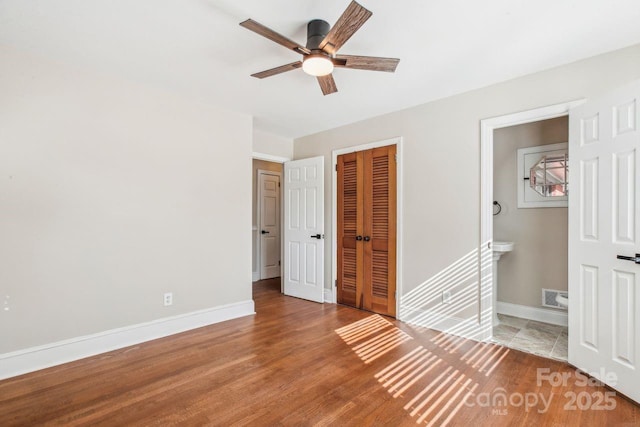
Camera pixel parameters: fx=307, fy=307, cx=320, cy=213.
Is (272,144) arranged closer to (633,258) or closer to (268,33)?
(268,33)

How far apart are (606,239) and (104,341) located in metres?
4.06

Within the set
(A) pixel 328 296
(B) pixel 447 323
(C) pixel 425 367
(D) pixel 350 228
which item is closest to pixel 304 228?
(D) pixel 350 228

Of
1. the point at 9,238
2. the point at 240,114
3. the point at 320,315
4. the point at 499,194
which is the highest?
the point at 240,114

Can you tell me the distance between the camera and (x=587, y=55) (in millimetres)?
2398

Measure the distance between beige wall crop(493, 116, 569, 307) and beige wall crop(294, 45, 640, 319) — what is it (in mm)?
1069

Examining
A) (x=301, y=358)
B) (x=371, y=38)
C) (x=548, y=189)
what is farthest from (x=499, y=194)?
(x=301, y=358)

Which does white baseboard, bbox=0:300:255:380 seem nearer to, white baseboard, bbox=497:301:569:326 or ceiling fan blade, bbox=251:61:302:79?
ceiling fan blade, bbox=251:61:302:79

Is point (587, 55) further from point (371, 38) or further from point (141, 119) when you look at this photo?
point (141, 119)

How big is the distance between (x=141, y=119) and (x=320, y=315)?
2855mm

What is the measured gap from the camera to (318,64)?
209cm

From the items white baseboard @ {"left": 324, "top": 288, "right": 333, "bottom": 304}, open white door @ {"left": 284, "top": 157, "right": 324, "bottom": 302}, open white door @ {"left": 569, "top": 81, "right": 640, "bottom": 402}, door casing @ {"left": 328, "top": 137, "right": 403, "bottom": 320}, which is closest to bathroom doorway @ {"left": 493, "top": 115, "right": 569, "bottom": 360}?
open white door @ {"left": 569, "top": 81, "right": 640, "bottom": 402}

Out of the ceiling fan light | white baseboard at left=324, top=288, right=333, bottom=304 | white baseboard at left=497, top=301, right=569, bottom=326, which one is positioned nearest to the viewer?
the ceiling fan light

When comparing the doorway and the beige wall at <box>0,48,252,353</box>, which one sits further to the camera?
the doorway

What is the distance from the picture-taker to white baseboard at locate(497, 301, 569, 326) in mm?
3365
